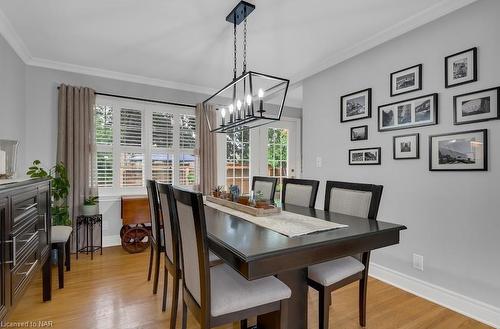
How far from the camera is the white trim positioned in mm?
2299

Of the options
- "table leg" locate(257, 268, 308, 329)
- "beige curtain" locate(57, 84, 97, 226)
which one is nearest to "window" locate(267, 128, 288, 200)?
"beige curtain" locate(57, 84, 97, 226)

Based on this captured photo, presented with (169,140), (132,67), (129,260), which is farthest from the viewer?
(169,140)

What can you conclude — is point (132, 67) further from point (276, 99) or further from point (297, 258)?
point (297, 258)

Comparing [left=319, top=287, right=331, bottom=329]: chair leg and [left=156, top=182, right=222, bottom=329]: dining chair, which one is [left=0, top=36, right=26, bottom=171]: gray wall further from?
[left=319, top=287, right=331, bottom=329]: chair leg

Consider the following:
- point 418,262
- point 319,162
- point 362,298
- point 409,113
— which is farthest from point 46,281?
point 409,113

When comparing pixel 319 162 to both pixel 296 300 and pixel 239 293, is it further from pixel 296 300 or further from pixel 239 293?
pixel 239 293

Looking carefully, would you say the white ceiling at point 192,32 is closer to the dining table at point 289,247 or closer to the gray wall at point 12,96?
the gray wall at point 12,96

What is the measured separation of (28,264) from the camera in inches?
68.0

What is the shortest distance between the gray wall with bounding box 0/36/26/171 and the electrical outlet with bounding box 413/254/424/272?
407 cm

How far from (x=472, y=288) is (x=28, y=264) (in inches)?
124

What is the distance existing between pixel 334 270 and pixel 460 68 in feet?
6.25

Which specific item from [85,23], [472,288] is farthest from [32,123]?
[472,288]

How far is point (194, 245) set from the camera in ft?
4.38

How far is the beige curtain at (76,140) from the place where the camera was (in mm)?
3422
